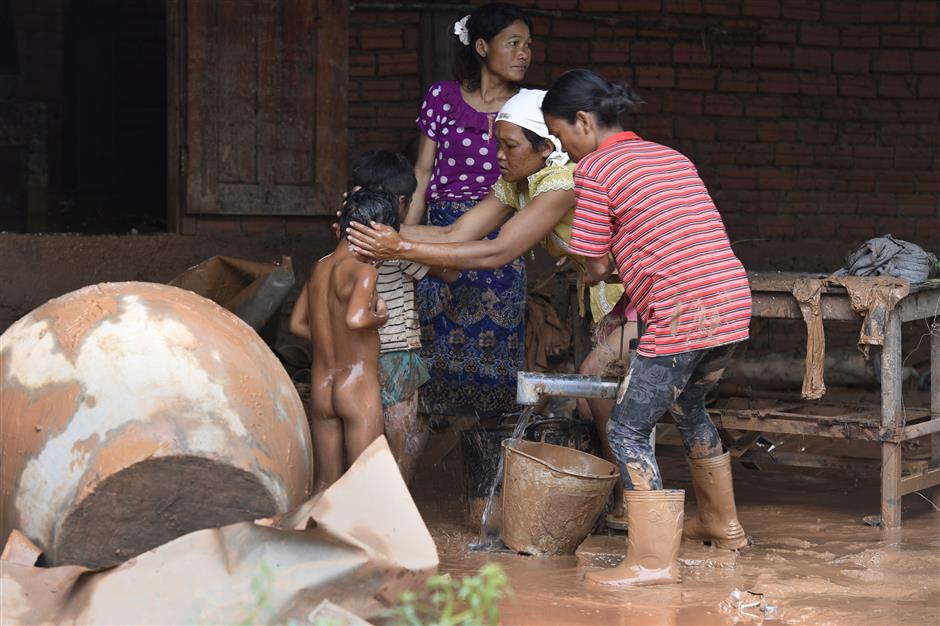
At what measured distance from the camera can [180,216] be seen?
708cm

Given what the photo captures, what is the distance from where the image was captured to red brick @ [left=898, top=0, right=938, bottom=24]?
812cm

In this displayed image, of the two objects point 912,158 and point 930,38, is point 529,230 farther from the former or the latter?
point 930,38

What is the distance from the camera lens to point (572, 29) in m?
7.61

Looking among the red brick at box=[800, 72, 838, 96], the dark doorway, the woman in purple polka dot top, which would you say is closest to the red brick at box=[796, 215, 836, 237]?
the red brick at box=[800, 72, 838, 96]

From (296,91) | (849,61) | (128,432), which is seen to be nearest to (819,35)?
(849,61)

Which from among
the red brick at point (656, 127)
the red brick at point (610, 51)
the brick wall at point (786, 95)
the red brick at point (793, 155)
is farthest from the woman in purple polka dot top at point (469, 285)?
the red brick at point (793, 155)

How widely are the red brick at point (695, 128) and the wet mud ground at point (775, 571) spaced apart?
2.95m

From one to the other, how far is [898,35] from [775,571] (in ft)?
16.6

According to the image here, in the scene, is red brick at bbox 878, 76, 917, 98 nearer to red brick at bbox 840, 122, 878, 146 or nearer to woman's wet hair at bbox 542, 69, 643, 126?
red brick at bbox 840, 122, 878, 146

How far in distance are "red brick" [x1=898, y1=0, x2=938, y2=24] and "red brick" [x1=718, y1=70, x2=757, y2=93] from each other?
107 cm

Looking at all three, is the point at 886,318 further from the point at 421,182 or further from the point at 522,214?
the point at 421,182

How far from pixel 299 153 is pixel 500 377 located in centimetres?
243

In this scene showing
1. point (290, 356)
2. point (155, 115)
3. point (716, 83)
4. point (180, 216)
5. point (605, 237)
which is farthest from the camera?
point (155, 115)

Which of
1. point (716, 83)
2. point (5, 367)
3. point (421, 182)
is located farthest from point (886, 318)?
point (716, 83)
